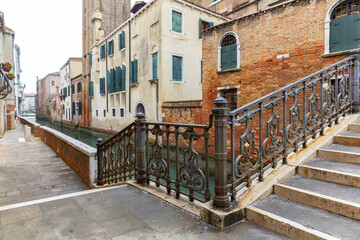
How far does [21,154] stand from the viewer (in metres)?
9.41

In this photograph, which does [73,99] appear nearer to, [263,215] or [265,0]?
[265,0]

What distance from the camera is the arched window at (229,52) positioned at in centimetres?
1059

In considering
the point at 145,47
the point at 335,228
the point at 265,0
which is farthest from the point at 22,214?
the point at 265,0

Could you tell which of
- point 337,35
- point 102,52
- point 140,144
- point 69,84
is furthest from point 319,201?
point 69,84

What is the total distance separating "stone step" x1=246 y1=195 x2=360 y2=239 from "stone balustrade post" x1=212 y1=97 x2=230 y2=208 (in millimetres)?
323

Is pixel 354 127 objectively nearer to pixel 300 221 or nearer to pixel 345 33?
pixel 300 221

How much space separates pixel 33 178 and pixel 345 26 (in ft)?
37.0

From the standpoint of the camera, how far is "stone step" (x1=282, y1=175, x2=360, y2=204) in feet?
7.55

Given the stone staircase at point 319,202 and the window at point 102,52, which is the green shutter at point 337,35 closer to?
the stone staircase at point 319,202

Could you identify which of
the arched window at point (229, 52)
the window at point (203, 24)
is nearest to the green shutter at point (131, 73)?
the window at point (203, 24)

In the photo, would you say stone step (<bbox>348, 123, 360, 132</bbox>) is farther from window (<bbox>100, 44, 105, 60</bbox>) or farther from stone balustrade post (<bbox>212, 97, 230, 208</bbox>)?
window (<bbox>100, 44, 105, 60</bbox>)

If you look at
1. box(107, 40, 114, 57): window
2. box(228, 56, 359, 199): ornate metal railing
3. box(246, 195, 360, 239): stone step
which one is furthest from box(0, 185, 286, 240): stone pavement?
box(107, 40, 114, 57): window

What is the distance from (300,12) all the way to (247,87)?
348 cm

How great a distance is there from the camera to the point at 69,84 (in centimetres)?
3309
